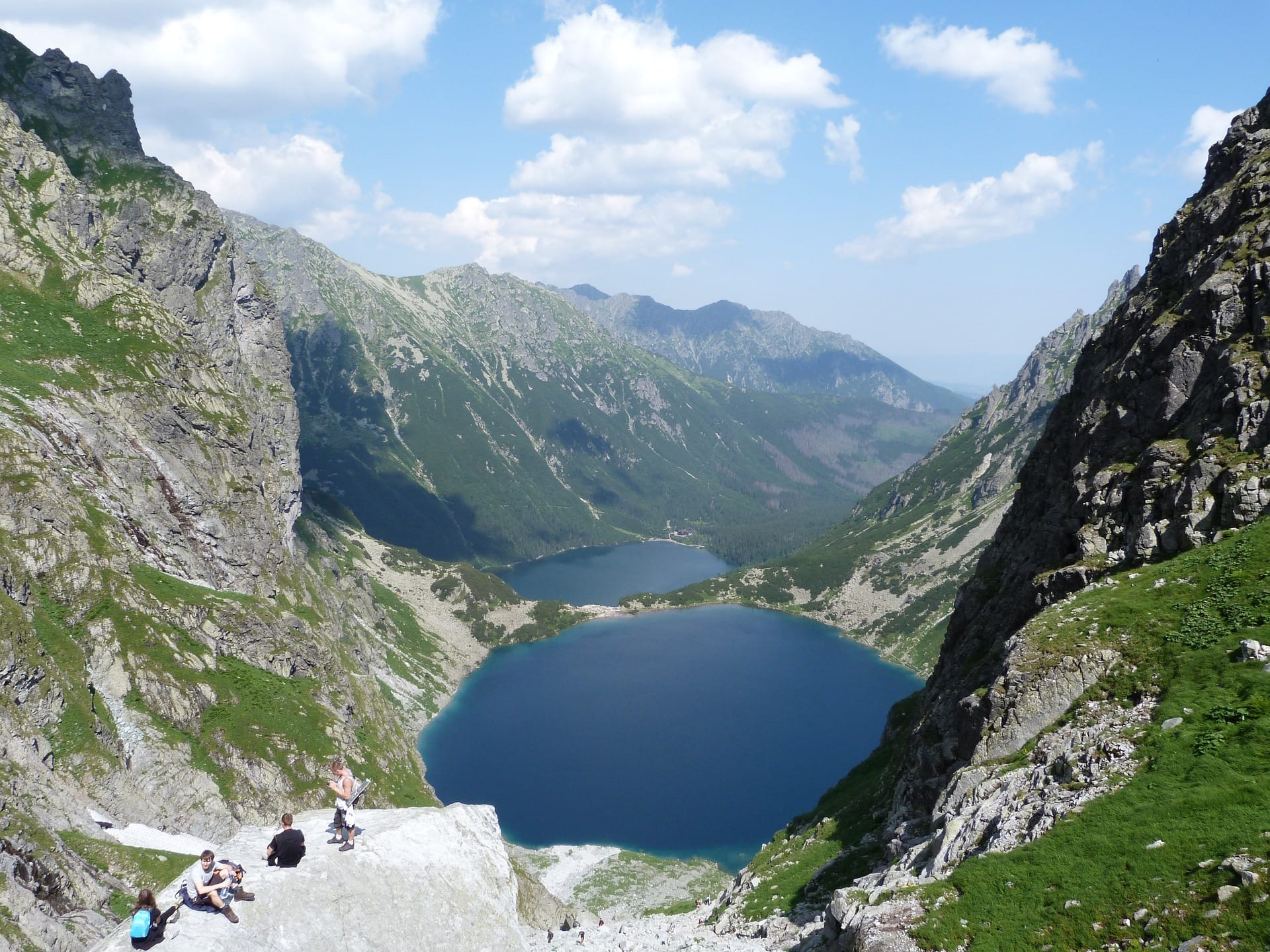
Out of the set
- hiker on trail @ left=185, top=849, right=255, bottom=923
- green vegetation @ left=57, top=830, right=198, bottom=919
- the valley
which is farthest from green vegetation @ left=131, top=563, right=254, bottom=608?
hiker on trail @ left=185, top=849, right=255, bottom=923

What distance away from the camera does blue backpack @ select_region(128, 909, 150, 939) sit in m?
19.5

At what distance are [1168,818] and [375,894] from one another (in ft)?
92.3

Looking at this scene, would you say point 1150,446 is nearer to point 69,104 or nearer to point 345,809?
point 345,809

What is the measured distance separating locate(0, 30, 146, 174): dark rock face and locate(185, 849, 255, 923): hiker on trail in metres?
216

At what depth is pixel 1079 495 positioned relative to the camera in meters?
60.4

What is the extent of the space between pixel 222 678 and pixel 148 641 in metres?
13.1

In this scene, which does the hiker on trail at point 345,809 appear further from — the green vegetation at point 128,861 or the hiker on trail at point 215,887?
the green vegetation at point 128,861

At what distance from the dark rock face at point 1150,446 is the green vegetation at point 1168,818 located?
7.15 meters

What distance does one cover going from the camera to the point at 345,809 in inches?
982

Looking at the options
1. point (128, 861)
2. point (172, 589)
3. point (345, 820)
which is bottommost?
point (128, 861)

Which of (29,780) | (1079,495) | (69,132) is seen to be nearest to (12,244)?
(69,132)

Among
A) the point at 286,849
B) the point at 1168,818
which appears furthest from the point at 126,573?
the point at 1168,818

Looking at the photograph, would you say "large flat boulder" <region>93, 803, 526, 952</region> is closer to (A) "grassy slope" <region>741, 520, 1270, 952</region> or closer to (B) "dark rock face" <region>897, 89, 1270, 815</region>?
(A) "grassy slope" <region>741, 520, 1270, 952</region>

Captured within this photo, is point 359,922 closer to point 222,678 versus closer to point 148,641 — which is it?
point 148,641
